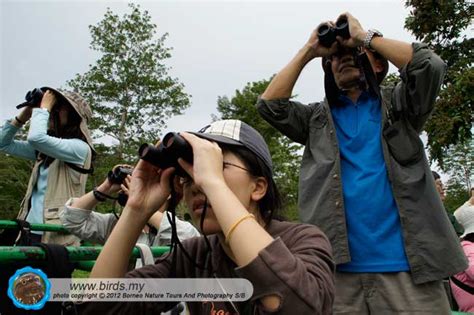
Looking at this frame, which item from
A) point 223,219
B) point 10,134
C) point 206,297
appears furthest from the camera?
point 10,134

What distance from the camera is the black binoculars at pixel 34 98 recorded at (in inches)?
131

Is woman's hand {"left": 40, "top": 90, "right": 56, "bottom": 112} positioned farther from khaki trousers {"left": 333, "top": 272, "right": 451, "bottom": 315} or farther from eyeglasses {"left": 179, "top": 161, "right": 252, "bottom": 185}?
khaki trousers {"left": 333, "top": 272, "right": 451, "bottom": 315}

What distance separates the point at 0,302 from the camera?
1.53 meters

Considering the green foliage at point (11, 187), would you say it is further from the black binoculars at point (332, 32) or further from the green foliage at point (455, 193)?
the green foliage at point (455, 193)

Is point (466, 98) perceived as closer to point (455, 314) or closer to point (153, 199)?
point (455, 314)

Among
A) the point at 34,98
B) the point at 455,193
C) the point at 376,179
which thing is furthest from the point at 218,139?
the point at 455,193

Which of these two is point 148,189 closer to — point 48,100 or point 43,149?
point 43,149

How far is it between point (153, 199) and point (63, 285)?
40 centimetres

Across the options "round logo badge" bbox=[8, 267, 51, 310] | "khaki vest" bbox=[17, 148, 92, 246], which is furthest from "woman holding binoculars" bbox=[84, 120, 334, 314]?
"khaki vest" bbox=[17, 148, 92, 246]

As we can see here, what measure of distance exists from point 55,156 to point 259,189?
1922 mm

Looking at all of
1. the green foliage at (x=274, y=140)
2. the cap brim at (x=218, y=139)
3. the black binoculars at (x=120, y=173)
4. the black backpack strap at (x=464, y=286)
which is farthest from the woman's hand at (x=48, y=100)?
the green foliage at (x=274, y=140)

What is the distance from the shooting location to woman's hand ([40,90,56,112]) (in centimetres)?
318

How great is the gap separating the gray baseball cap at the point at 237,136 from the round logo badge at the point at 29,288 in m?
0.68

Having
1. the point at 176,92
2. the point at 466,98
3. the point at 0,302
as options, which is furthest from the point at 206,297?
the point at 176,92
